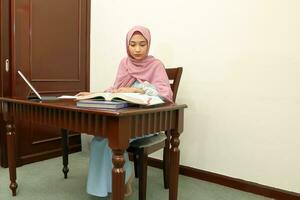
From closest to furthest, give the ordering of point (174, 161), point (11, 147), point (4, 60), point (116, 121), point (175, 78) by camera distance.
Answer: point (116, 121) < point (174, 161) < point (11, 147) < point (175, 78) < point (4, 60)

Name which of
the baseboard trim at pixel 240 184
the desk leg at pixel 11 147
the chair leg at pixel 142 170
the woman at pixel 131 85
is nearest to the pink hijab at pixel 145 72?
the woman at pixel 131 85

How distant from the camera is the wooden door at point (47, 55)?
236 cm

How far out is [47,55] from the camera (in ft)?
8.45

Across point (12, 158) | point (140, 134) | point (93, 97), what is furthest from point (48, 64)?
point (140, 134)

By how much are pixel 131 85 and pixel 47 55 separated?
3.61 feet

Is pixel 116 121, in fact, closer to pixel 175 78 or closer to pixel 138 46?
pixel 138 46

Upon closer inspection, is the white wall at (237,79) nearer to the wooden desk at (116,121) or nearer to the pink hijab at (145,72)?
the pink hijab at (145,72)

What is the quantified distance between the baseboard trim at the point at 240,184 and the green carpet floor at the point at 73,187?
0.13ft

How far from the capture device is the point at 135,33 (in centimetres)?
175

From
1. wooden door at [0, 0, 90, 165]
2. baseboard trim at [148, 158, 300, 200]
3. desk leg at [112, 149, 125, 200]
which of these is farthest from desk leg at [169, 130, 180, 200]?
wooden door at [0, 0, 90, 165]

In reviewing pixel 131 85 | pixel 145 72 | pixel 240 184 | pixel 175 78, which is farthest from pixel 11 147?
pixel 240 184

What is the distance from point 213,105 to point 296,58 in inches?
25.4

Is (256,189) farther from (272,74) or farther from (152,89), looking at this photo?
(152,89)

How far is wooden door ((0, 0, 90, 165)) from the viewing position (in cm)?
236
